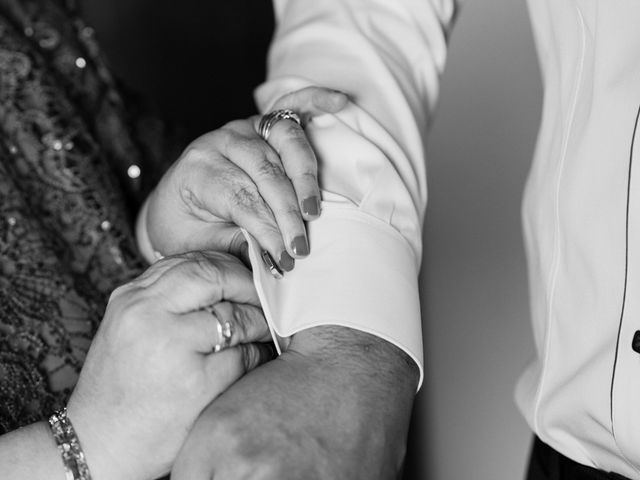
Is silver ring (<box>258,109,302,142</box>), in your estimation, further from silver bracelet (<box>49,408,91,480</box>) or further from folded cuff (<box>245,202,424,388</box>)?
silver bracelet (<box>49,408,91,480</box>)

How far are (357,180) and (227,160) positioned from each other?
14cm

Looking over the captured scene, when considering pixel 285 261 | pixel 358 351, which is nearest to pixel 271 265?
pixel 285 261

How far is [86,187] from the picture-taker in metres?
1.25

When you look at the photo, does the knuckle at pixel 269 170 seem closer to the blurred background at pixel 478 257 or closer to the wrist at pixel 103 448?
the wrist at pixel 103 448

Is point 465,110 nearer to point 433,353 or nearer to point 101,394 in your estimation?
point 433,353

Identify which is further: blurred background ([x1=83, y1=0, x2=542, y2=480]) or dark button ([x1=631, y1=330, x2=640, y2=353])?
blurred background ([x1=83, y1=0, x2=542, y2=480])

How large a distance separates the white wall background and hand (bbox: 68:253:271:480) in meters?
0.90

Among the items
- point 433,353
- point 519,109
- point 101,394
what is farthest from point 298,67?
point 433,353

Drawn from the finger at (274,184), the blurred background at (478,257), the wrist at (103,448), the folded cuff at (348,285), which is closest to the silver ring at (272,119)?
the finger at (274,184)

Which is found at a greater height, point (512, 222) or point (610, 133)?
point (610, 133)

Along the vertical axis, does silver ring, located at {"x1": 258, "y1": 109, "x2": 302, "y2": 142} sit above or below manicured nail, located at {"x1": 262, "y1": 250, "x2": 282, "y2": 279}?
above

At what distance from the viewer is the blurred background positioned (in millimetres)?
1617

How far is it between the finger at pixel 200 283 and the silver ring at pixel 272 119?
15 cm

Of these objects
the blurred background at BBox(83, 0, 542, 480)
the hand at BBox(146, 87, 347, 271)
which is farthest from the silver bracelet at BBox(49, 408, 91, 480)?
the blurred background at BBox(83, 0, 542, 480)
